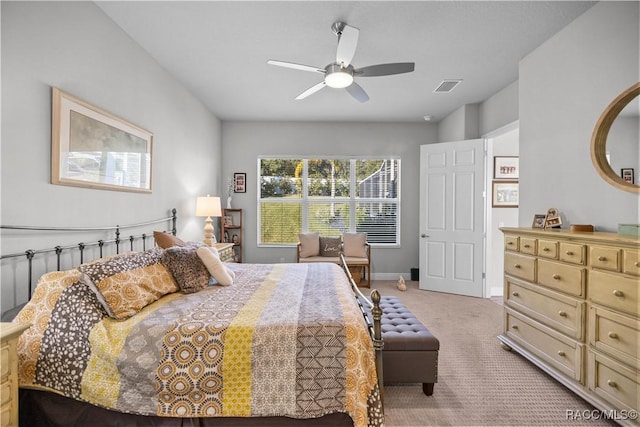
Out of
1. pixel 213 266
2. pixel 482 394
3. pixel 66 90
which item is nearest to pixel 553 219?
pixel 482 394

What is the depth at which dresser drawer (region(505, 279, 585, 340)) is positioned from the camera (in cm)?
203

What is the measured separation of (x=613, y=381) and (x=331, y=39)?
3.21 m

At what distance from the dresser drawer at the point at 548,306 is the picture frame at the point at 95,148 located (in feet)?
11.6

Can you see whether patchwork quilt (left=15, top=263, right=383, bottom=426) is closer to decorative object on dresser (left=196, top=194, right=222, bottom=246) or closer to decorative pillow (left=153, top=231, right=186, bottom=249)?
decorative pillow (left=153, top=231, right=186, bottom=249)

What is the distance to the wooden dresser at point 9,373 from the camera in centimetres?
127

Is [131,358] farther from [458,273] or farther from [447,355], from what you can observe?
[458,273]

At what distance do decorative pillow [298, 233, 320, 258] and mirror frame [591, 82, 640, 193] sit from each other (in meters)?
3.71

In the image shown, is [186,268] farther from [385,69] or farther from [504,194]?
[504,194]

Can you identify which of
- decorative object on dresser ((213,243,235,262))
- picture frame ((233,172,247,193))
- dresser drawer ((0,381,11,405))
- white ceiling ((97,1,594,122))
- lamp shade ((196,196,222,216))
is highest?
white ceiling ((97,1,594,122))

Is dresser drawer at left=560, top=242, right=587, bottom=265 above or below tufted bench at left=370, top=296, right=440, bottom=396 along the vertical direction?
above

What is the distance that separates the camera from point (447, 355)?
2.70 meters

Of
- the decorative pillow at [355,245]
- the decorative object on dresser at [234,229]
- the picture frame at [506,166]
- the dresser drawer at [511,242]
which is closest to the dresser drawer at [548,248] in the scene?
the dresser drawer at [511,242]

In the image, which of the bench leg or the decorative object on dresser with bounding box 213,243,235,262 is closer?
the bench leg

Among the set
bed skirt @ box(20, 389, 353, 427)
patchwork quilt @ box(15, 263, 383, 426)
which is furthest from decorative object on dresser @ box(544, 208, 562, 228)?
bed skirt @ box(20, 389, 353, 427)
